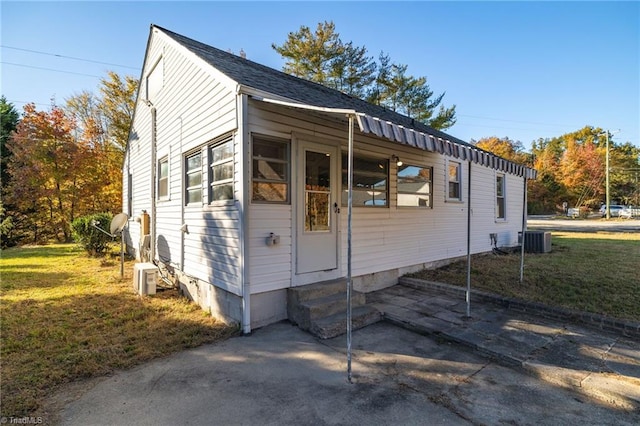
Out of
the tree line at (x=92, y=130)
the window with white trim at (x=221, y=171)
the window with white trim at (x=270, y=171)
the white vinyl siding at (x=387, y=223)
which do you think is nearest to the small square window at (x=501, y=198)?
the white vinyl siding at (x=387, y=223)

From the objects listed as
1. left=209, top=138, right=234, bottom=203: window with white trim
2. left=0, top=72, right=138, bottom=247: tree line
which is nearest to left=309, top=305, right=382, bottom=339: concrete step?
left=209, top=138, right=234, bottom=203: window with white trim

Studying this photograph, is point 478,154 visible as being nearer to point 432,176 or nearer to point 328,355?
point 432,176

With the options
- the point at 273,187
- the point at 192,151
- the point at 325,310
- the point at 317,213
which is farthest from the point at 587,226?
the point at 192,151

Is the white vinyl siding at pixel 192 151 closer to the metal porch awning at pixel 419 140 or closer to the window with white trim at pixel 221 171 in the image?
the window with white trim at pixel 221 171

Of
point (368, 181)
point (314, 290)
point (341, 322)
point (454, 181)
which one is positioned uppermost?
point (454, 181)

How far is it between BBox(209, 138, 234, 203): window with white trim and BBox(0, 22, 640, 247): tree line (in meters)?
15.1

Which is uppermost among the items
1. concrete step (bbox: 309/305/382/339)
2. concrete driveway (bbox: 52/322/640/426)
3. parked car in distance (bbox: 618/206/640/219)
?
parked car in distance (bbox: 618/206/640/219)

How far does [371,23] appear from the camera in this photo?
10312 mm

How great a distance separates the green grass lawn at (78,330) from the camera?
120 inches

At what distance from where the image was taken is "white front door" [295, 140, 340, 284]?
4812 mm

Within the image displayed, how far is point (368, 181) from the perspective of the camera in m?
6.09

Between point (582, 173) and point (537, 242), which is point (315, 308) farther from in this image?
point (582, 173)

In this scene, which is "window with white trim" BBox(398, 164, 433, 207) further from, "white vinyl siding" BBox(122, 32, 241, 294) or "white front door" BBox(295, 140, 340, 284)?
"white vinyl siding" BBox(122, 32, 241, 294)

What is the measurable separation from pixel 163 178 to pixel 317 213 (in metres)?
4.77
